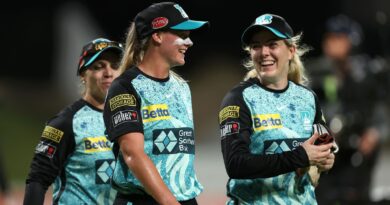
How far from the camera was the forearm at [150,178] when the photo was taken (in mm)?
4117

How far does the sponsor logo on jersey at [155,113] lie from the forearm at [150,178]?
26 cm

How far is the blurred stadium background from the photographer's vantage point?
1561 centimetres

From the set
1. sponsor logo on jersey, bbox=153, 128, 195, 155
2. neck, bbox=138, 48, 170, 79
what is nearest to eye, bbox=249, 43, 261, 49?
neck, bbox=138, 48, 170, 79

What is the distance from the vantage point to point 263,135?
459 centimetres

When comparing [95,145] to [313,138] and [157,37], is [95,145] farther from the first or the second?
[313,138]

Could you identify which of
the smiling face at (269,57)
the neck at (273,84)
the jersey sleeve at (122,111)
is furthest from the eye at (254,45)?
the jersey sleeve at (122,111)

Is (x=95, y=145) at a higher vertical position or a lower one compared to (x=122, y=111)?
lower

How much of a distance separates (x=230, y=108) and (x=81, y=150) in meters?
1.11

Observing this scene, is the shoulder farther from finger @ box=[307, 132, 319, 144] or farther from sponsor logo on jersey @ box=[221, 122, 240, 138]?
finger @ box=[307, 132, 319, 144]

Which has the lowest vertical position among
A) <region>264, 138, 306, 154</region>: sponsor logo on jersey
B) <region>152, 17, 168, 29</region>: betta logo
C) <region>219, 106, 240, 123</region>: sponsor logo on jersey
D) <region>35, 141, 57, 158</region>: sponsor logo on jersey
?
<region>264, 138, 306, 154</region>: sponsor logo on jersey

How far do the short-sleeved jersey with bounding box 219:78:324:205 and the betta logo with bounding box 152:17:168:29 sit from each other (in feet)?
1.71

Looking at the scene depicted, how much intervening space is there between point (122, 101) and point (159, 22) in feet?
1.56

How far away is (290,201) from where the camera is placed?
4.57m

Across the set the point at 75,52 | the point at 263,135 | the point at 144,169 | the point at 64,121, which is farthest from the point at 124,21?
the point at 144,169
